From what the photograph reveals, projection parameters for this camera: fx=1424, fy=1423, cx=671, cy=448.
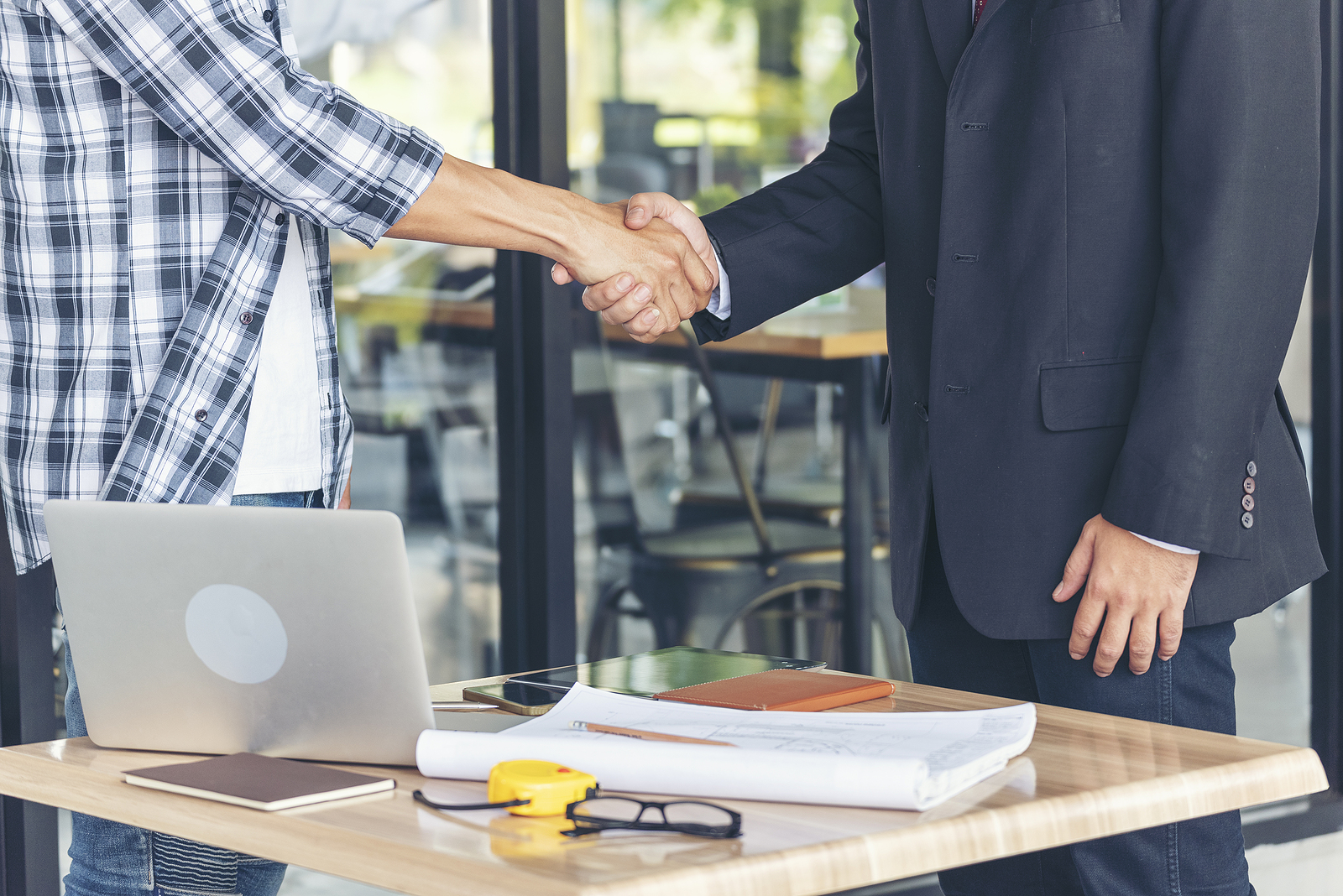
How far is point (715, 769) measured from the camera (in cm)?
78

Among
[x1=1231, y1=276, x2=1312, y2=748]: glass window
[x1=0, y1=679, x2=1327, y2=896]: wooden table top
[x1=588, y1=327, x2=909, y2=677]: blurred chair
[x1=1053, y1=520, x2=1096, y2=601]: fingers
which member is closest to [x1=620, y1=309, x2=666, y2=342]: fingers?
[x1=1053, y1=520, x2=1096, y2=601]: fingers

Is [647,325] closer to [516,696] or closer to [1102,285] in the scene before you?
[1102,285]

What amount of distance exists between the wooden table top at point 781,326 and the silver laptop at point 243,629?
151cm

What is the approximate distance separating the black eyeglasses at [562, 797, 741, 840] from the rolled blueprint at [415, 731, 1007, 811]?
0.06 ft

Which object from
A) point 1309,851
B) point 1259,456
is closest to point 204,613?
point 1259,456

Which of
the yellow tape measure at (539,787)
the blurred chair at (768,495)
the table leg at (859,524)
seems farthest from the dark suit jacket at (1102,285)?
the blurred chair at (768,495)

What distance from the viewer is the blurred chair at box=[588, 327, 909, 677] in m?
2.83

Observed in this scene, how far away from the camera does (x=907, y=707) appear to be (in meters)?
1.02

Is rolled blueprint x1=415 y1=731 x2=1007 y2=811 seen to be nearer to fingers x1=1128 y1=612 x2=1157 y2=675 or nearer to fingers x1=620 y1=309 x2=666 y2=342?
fingers x1=1128 y1=612 x2=1157 y2=675

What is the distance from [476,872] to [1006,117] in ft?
2.98

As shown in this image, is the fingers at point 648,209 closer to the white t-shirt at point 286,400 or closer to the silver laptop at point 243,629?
the white t-shirt at point 286,400

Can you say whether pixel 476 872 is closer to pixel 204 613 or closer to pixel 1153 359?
pixel 204 613

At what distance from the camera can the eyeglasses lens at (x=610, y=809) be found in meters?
0.75

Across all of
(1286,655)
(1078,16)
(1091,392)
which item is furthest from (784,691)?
(1286,655)
